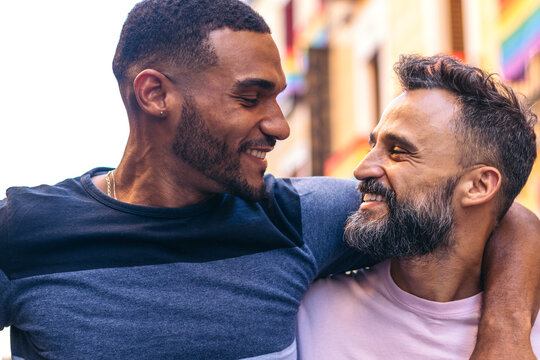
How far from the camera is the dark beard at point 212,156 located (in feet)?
A: 10.1

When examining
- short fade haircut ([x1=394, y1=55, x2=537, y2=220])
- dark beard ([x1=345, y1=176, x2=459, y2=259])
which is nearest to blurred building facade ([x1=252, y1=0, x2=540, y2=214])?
short fade haircut ([x1=394, y1=55, x2=537, y2=220])

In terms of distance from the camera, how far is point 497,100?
3.32 m

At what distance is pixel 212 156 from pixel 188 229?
297 mm

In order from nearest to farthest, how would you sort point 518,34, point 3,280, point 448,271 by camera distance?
point 3,280, point 448,271, point 518,34

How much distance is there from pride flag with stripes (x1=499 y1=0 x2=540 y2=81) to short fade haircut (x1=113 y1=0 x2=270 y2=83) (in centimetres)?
513

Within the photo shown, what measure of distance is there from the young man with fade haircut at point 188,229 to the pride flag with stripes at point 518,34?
4806mm

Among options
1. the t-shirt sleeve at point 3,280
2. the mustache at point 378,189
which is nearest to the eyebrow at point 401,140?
the mustache at point 378,189

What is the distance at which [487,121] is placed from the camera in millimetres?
3312

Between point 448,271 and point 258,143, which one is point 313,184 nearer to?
point 258,143

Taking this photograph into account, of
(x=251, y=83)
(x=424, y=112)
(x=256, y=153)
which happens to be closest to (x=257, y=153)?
(x=256, y=153)

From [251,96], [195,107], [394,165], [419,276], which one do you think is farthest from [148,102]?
[419,276]

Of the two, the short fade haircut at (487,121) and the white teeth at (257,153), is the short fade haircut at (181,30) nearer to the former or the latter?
the white teeth at (257,153)

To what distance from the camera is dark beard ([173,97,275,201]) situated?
121 inches

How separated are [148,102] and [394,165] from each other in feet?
3.38
